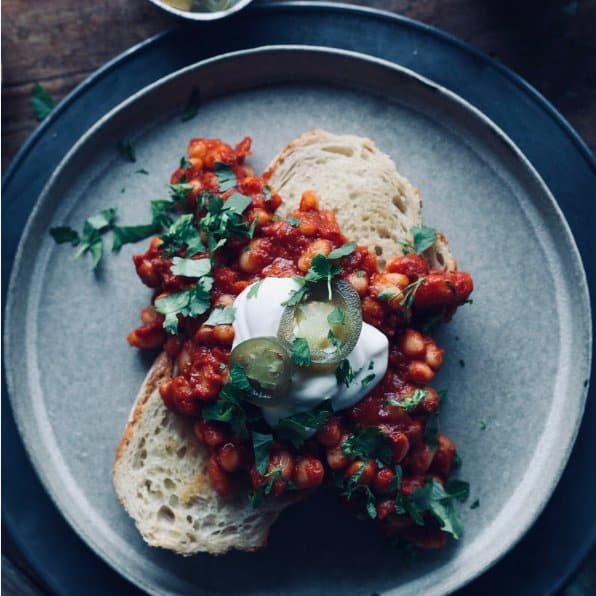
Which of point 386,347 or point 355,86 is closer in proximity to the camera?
point 386,347

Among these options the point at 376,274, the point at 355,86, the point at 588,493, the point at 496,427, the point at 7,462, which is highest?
the point at 355,86

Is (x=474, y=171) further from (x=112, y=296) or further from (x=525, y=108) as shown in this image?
(x=112, y=296)

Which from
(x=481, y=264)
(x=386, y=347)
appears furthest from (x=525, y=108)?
(x=386, y=347)

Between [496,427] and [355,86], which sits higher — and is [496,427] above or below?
below

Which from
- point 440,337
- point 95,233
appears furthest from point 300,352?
point 95,233

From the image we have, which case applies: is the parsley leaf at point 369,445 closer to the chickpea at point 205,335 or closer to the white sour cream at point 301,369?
the white sour cream at point 301,369

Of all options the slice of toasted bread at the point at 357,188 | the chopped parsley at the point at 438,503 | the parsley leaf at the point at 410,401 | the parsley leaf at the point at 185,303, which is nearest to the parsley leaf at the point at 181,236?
the parsley leaf at the point at 185,303

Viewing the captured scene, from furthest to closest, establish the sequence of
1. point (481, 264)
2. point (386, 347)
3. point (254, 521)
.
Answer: point (481, 264) < point (254, 521) < point (386, 347)

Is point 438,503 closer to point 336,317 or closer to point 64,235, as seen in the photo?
point 336,317
